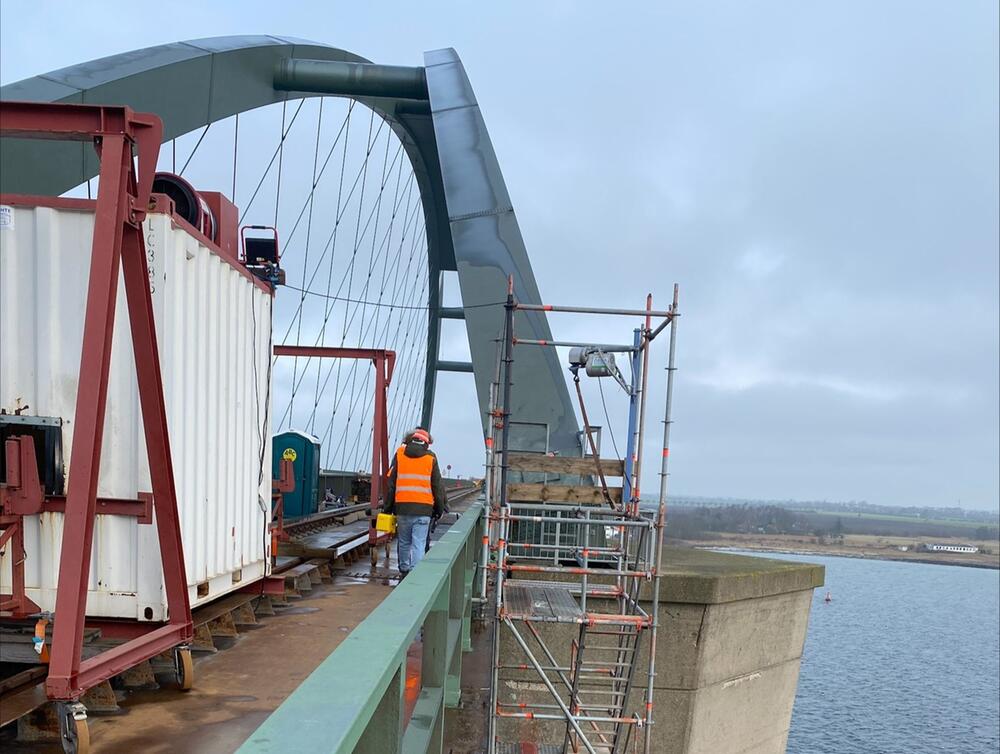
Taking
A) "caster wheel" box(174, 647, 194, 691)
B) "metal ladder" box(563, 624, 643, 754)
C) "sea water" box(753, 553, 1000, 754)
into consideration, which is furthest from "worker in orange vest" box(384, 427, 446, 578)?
"sea water" box(753, 553, 1000, 754)

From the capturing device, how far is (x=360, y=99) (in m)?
21.2

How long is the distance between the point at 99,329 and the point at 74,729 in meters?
Result: 1.87

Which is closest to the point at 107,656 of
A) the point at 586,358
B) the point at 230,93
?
the point at 586,358

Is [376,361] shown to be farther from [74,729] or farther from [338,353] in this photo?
[74,729]

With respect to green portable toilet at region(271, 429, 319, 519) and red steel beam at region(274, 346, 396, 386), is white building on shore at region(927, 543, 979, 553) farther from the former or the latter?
red steel beam at region(274, 346, 396, 386)

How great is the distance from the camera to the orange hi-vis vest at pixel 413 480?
8062 mm

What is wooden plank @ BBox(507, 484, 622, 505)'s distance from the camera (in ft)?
26.3

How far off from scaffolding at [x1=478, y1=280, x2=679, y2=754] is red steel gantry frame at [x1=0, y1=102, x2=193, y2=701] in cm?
306

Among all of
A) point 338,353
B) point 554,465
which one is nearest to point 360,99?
point 338,353

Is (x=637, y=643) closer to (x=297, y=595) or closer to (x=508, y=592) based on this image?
(x=508, y=592)

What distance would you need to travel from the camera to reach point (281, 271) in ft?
24.2

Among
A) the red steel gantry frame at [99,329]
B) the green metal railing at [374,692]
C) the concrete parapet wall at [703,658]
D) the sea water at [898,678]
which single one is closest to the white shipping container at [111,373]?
the red steel gantry frame at [99,329]

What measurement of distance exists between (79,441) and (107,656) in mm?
1222

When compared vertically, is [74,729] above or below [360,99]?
below
